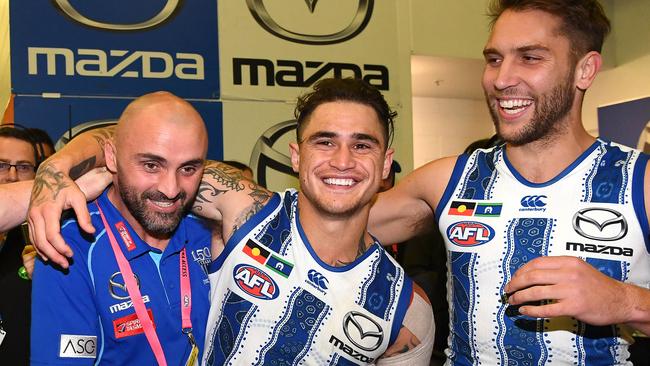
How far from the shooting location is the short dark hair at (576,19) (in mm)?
1975

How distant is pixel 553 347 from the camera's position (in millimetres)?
1787

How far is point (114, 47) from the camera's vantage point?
193 inches

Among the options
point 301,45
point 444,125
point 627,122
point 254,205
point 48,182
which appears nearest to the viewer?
point 48,182

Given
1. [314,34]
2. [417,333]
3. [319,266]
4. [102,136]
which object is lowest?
[417,333]

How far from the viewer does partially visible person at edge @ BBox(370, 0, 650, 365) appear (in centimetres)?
178

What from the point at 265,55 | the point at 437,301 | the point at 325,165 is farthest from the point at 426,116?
the point at 325,165

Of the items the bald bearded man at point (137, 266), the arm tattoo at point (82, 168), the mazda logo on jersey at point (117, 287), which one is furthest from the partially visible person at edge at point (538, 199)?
the arm tattoo at point (82, 168)

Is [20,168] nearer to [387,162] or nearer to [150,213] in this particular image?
[150,213]

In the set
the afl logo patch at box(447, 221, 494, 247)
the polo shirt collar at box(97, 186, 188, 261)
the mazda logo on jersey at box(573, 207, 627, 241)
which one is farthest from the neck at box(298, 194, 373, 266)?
the mazda logo on jersey at box(573, 207, 627, 241)

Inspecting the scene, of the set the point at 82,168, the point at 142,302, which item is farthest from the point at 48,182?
the point at 142,302

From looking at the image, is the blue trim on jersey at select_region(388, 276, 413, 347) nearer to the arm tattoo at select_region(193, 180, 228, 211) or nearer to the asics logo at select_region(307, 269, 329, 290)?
the asics logo at select_region(307, 269, 329, 290)

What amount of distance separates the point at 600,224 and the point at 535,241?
19 centimetres

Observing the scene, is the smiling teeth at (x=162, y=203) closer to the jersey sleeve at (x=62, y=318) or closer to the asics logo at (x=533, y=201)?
the jersey sleeve at (x=62, y=318)

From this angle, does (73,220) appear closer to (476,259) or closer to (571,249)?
(476,259)
